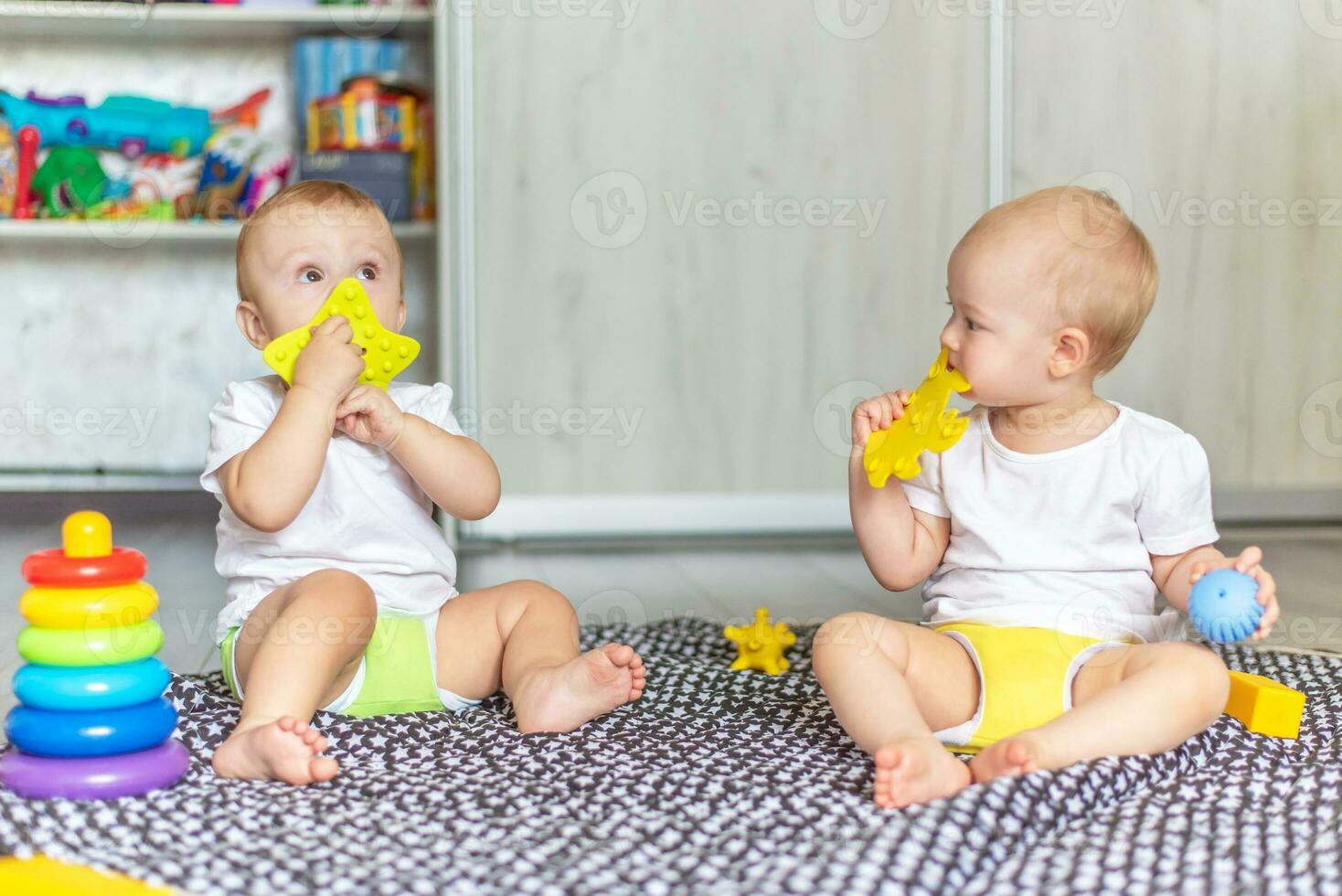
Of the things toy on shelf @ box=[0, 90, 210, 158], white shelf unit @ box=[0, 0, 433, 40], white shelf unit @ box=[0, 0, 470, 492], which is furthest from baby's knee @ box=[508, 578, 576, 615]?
toy on shelf @ box=[0, 90, 210, 158]

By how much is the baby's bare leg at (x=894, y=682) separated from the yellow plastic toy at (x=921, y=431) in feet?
Result: 0.40

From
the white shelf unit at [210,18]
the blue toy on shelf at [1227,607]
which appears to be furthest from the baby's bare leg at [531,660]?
the white shelf unit at [210,18]

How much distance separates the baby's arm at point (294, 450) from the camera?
1018 millimetres

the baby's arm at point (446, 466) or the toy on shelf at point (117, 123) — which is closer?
the baby's arm at point (446, 466)

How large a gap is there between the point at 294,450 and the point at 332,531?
119mm

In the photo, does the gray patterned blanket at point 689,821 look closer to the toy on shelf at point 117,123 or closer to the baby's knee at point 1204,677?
the baby's knee at point 1204,677

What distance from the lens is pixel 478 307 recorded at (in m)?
2.13

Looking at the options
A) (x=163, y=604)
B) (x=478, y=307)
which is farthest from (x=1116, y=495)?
(x=478, y=307)

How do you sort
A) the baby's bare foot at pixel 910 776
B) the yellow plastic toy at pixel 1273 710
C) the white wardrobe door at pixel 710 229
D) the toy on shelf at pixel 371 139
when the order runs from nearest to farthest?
1. the baby's bare foot at pixel 910 776
2. the yellow plastic toy at pixel 1273 710
3. the white wardrobe door at pixel 710 229
4. the toy on shelf at pixel 371 139

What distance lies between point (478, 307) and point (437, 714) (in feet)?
3.71

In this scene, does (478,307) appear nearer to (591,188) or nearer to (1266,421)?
(591,188)

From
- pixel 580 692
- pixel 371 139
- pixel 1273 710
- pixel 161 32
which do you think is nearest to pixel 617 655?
pixel 580 692

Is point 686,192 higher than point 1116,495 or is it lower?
higher

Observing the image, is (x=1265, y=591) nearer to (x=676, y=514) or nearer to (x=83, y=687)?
(x=83, y=687)
